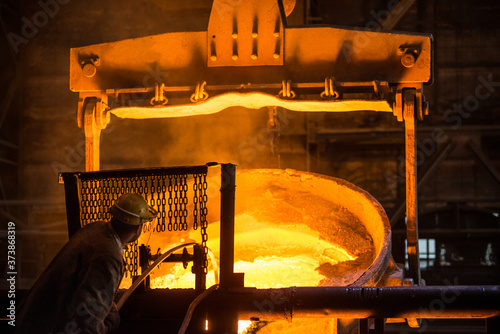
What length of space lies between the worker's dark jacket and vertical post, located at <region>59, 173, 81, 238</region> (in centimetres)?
74

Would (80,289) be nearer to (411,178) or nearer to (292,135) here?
(411,178)

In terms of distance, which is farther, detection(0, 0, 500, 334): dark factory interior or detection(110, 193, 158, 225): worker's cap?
detection(0, 0, 500, 334): dark factory interior

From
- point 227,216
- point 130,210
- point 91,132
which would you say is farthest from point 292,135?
point 130,210

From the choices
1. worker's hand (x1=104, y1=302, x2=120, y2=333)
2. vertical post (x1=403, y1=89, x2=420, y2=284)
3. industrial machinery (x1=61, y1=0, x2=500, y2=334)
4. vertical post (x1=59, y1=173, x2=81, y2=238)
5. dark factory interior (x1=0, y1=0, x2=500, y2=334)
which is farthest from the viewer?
dark factory interior (x1=0, y1=0, x2=500, y2=334)

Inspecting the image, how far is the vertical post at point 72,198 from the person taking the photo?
2.86m

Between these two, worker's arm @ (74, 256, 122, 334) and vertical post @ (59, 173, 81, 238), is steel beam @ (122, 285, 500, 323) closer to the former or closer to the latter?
worker's arm @ (74, 256, 122, 334)

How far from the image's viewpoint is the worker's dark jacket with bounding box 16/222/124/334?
2027mm

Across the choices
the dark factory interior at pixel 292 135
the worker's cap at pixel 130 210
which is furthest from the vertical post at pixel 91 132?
the dark factory interior at pixel 292 135

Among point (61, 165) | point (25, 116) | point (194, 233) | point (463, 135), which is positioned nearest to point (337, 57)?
point (194, 233)

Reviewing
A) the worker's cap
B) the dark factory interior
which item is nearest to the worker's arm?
the worker's cap

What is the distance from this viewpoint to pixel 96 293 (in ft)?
6.69
